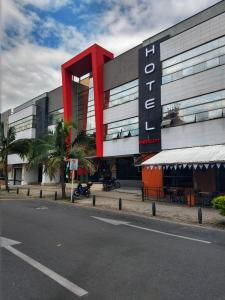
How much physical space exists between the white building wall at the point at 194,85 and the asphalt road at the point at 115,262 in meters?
13.7

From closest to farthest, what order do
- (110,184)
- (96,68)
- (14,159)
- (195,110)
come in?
(195,110)
(110,184)
(96,68)
(14,159)

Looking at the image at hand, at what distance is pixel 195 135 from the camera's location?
835 inches

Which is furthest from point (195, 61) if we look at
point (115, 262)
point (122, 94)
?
point (115, 262)

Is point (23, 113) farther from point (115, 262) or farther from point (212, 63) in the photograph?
point (115, 262)

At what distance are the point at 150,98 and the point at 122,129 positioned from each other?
4.84 metres

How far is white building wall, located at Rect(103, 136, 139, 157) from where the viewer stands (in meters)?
26.9

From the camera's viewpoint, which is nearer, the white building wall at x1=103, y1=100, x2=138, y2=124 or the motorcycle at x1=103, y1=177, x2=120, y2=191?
the white building wall at x1=103, y1=100, x2=138, y2=124

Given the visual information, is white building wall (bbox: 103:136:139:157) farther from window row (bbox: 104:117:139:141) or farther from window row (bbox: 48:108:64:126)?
window row (bbox: 48:108:64:126)

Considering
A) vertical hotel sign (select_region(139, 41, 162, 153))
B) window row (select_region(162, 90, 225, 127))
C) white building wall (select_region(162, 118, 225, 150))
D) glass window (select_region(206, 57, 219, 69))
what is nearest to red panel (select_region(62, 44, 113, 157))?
vertical hotel sign (select_region(139, 41, 162, 153))

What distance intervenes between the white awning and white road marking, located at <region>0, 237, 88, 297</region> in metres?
12.6

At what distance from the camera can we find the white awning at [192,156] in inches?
661

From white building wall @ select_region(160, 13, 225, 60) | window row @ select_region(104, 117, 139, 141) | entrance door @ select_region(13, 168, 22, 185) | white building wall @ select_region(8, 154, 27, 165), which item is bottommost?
entrance door @ select_region(13, 168, 22, 185)

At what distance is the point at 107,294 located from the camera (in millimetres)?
4551

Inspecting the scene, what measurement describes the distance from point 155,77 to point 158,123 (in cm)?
443
